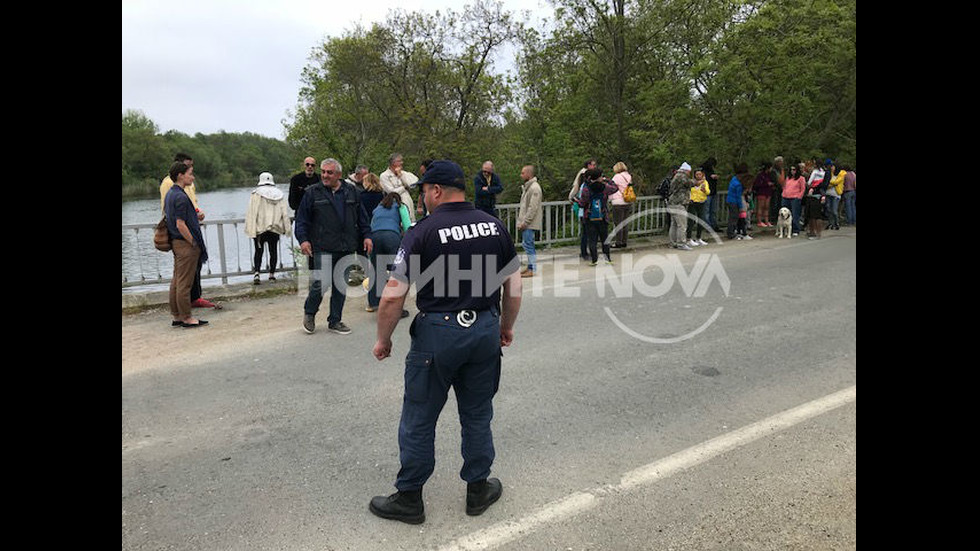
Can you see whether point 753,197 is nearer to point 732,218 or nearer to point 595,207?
point 732,218

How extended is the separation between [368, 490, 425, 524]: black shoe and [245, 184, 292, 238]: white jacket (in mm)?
6571

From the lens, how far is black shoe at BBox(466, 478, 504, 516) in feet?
10.1

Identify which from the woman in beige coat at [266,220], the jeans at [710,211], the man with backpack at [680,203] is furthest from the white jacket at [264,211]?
the jeans at [710,211]

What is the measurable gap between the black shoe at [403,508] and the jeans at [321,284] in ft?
12.4

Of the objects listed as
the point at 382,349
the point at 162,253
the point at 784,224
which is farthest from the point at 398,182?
the point at 784,224

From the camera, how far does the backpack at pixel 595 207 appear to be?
33.7 ft

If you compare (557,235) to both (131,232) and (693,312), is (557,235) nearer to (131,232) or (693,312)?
(693,312)

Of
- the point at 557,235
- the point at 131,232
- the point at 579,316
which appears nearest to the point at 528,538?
the point at 579,316

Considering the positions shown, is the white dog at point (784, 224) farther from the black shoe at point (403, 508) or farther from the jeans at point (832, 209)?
the black shoe at point (403, 508)

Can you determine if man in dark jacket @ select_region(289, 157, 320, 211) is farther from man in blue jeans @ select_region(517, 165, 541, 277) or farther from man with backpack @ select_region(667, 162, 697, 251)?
man with backpack @ select_region(667, 162, 697, 251)

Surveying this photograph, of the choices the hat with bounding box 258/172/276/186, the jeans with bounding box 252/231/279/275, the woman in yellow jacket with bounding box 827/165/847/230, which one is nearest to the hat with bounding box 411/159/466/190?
the jeans with bounding box 252/231/279/275

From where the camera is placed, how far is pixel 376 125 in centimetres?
1939
